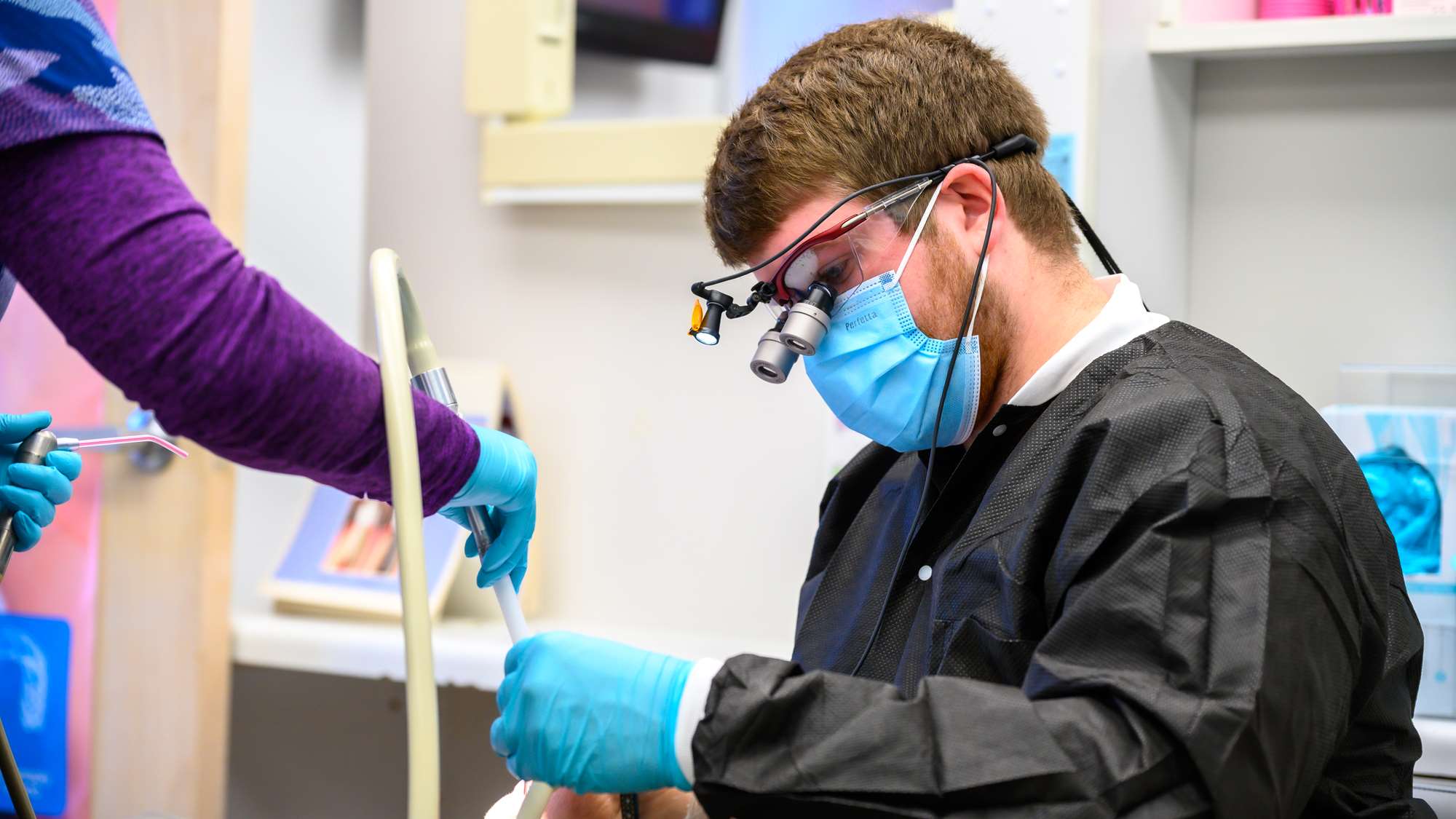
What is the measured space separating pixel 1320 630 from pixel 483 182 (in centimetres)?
163

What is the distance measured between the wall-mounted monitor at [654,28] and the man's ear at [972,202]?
3.88ft

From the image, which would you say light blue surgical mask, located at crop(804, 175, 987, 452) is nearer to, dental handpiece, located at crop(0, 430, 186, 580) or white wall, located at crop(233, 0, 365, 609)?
dental handpiece, located at crop(0, 430, 186, 580)

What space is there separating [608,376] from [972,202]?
1.10m

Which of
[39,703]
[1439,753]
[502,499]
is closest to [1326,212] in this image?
[1439,753]

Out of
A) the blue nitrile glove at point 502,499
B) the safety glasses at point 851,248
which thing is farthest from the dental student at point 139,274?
the safety glasses at point 851,248

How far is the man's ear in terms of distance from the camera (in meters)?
1.13

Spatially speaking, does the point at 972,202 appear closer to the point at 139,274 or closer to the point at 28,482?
the point at 139,274

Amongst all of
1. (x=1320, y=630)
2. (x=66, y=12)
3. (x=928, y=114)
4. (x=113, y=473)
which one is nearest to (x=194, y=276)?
(x=66, y=12)

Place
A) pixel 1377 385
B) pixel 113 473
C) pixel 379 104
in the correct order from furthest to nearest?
→ pixel 379 104 < pixel 113 473 < pixel 1377 385

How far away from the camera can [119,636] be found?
2.00 metres

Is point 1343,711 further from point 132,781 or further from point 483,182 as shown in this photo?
point 132,781

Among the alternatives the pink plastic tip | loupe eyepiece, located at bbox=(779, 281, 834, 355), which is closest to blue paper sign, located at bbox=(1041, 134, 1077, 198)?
loupe eyepiece, located at bbox=(779, 281, 834, 355)

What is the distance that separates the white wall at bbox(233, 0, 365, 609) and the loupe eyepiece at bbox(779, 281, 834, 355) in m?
1.42

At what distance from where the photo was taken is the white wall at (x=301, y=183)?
234 cm
